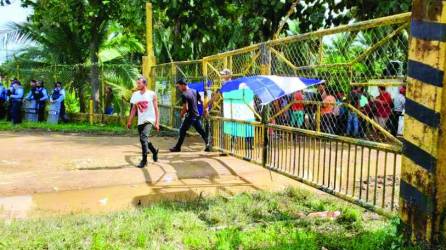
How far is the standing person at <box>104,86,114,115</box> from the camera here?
57.0 ft

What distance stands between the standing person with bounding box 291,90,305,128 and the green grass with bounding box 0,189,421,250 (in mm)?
1173

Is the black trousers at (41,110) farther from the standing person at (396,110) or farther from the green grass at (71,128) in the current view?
the standing person at (396,110)

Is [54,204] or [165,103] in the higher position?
[165,103]

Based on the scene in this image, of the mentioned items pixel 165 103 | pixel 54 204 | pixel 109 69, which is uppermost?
pixel 109 69

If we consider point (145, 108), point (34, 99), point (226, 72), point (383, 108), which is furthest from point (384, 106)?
point (34, 99)

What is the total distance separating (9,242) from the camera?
4004 mm

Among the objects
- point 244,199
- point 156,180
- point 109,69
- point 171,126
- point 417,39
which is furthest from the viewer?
point 109,69

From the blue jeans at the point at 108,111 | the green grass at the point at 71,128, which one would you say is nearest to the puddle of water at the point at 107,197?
the green grass at the point at 71,128

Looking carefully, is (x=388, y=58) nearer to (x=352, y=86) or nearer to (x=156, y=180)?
(x=352, y=86)

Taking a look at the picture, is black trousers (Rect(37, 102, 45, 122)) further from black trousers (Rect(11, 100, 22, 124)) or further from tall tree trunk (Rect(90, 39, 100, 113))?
tall tree trunk (Rect(90, 39, 100, 113))

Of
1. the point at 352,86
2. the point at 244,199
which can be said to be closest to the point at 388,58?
the point at 352,86

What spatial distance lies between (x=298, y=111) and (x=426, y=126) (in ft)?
8.86

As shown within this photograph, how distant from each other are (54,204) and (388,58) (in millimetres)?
Result: 4371

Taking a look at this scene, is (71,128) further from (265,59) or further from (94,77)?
(265,59)
